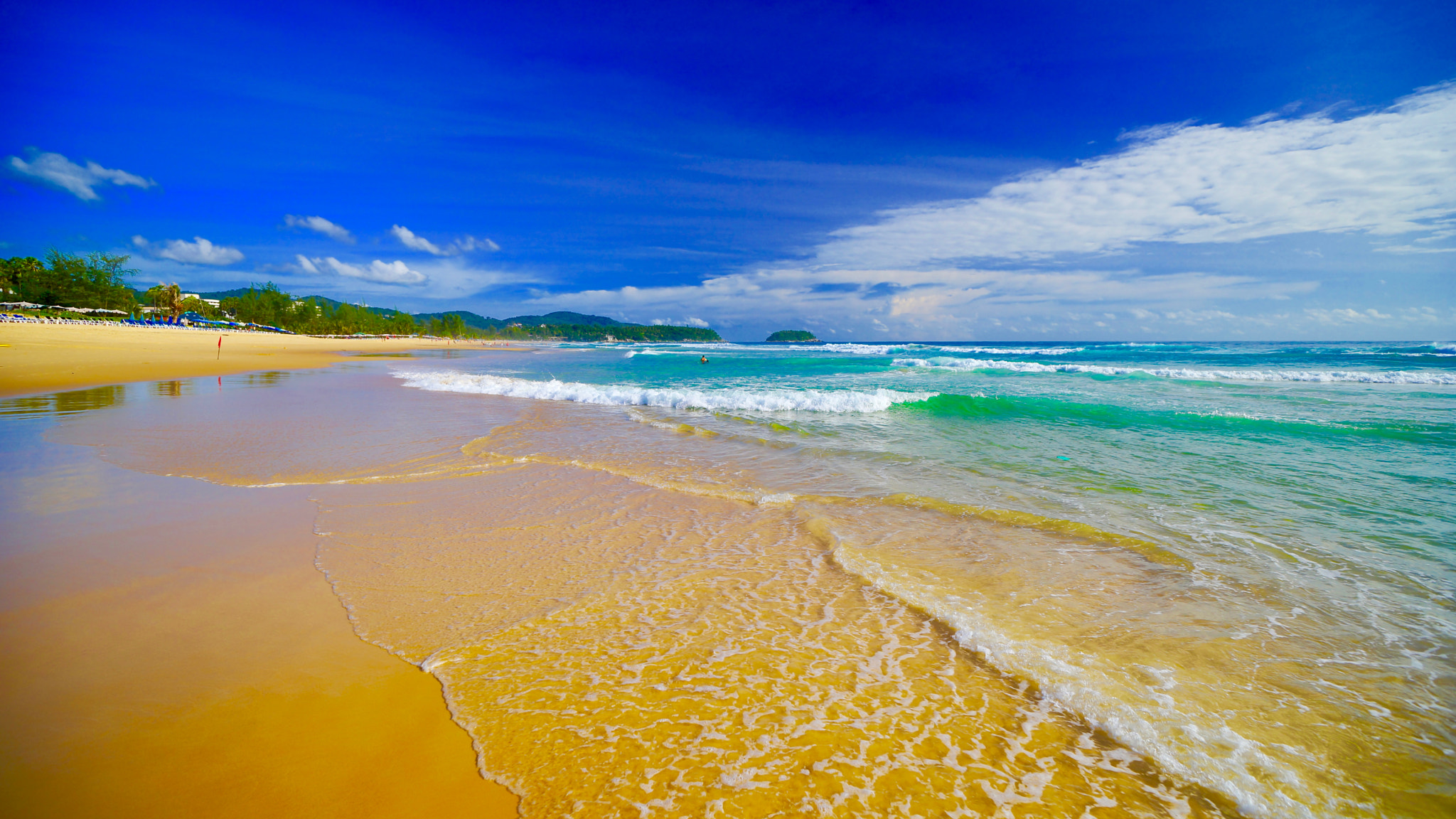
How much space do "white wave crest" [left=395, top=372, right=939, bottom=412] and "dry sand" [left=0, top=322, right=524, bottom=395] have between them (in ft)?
35.5

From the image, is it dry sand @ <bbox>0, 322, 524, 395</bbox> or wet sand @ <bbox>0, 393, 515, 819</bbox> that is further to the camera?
dry sand @ <bbox>0, 322, 524, 395</bbox>

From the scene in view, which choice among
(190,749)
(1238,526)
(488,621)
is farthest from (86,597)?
(1238,526)

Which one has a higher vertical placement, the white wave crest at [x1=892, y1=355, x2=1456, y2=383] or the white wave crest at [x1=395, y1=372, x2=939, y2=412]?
the white wave crest at [x1=892, y1=355, x2=1456, y2=383]

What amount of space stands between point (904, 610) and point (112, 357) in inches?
1503

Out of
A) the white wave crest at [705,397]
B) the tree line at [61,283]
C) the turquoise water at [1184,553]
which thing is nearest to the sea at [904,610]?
the turquoise water at [1184,553]

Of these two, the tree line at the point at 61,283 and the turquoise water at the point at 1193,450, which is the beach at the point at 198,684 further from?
the tree line at the point at 61,283

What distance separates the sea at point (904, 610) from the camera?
241 centimetres

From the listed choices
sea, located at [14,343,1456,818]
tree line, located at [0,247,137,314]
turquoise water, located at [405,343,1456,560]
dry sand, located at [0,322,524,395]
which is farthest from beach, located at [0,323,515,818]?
tree line, located at [0,247,137,314]

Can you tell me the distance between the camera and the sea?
241 centimetres

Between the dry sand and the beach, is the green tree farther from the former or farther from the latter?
the beach

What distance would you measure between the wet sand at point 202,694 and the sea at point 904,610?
240 millimetres

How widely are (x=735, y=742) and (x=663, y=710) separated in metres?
0.43

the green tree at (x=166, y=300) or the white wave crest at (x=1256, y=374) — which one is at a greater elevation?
the green tree at (x=166, y=300)

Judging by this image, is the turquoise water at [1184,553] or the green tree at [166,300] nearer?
the turquoise water at [1184,553]
